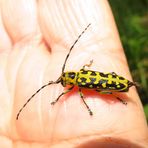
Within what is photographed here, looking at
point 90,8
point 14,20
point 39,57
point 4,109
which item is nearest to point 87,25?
point 90,8

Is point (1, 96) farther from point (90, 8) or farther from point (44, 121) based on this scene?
point (90, 8)

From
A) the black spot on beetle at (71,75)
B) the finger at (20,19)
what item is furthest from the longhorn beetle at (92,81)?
the finger at (20,19)

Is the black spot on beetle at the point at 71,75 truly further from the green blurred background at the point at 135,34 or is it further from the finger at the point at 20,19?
the green blurred background at the point at 135,34

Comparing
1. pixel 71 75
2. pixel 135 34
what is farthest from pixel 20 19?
pixel 135 34

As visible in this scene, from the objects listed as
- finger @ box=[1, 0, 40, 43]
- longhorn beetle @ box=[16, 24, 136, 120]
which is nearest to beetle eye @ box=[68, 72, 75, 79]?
longhorn beetle @ box=[16, 24, 136, 120]

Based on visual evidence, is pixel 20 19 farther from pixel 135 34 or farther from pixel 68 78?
pixel 135 34

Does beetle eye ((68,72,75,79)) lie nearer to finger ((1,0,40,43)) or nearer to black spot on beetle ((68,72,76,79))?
black spot on beetle ((68,72,76,79))

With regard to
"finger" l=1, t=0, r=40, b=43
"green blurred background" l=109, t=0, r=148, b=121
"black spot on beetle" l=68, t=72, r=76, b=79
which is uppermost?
"finger" l=1, t=0, r=40, b=43

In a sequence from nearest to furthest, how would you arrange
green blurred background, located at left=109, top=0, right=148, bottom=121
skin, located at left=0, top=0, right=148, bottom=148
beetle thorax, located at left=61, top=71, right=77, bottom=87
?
skin, located at left=0, top=0, right=148, bottom=148 < beetle thorax, located at left=61, top=71, right=77, bottom=87 < green blurred background, located at left=109, top=0, right=148, bottom=121
